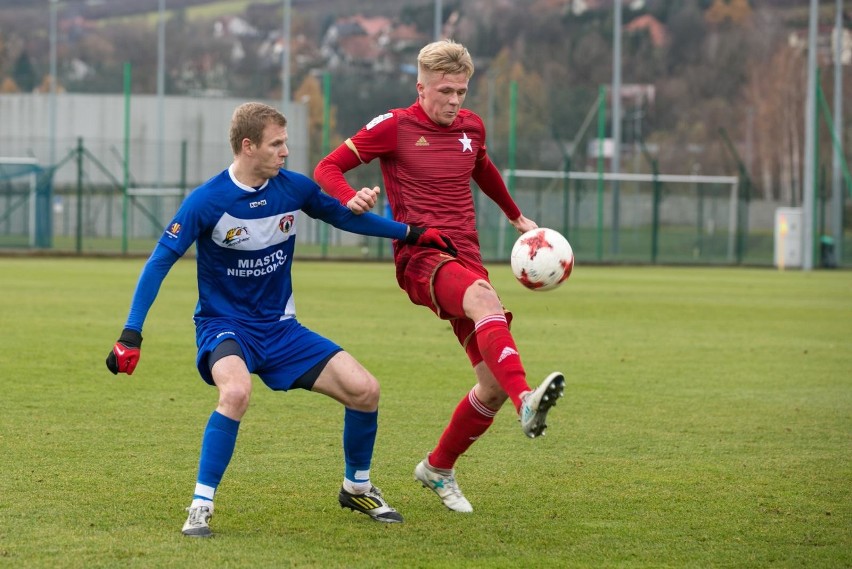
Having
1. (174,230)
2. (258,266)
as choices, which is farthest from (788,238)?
(174,230)

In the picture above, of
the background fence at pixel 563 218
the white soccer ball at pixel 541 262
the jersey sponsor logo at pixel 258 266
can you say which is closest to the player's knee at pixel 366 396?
the jersey sponsor logo at pixel 258 266

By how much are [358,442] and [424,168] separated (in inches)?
54.9

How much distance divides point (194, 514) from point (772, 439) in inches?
155

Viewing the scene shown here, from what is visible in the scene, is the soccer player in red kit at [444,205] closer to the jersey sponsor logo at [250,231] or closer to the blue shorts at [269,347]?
the jersey sponsor logo at [250,231]

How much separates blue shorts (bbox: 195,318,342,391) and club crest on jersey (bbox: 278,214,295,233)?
40cm

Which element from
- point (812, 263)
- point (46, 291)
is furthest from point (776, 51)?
point (46, 291)

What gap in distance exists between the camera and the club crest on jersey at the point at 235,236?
5473 millimetres

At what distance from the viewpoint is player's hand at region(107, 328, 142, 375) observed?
510cm

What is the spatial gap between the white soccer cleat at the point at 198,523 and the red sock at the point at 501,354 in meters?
1.30

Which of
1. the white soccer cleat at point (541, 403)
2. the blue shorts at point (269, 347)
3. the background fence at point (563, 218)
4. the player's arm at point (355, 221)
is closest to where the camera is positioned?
the white soccer cleat at point (541, 403)

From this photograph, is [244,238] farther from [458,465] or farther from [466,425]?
[458,465]

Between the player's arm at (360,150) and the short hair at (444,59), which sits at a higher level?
the short hair at (444,59)

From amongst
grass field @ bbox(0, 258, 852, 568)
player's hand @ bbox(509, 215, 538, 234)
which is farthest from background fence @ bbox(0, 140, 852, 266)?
player's hand @ bbox(509, 215, 538, 234)

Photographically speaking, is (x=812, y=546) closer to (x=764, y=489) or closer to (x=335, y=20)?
(x=764, y=489)
